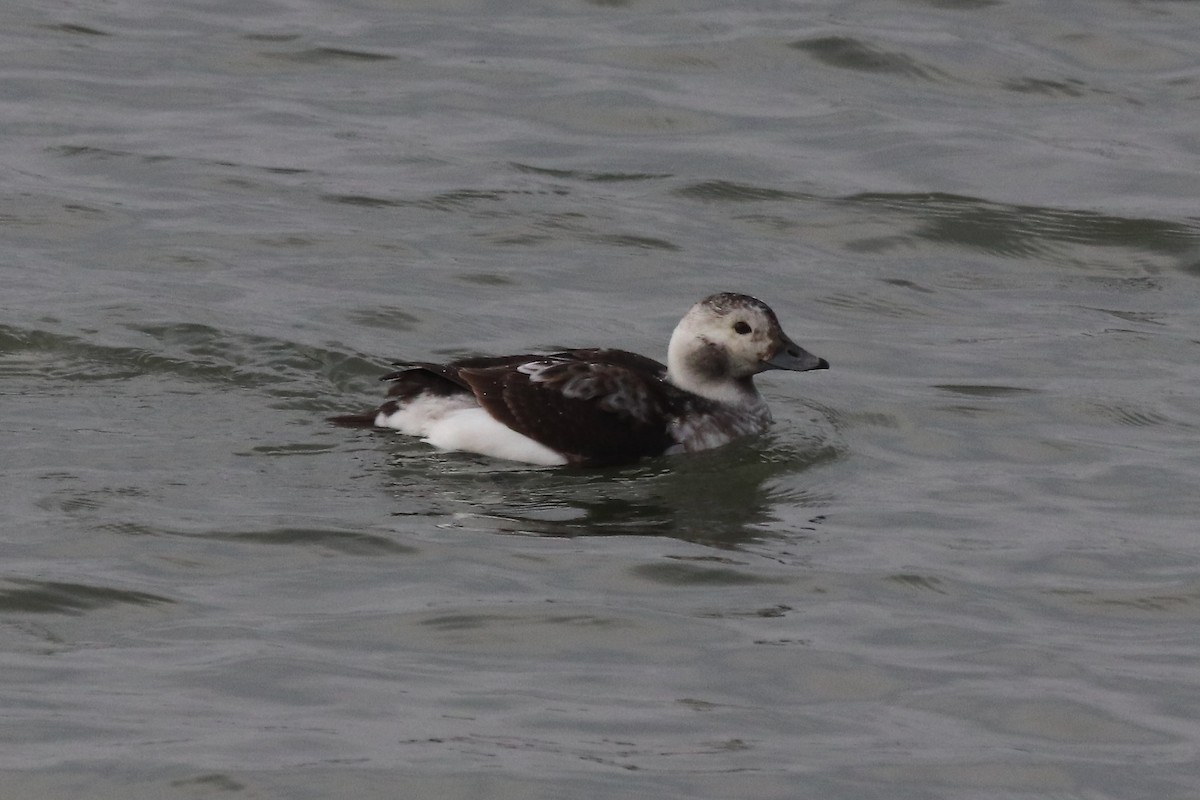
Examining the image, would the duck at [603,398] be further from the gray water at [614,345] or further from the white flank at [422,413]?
the gray water at [614,345]

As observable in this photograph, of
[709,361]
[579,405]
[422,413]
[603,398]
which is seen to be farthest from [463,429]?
[709,361]

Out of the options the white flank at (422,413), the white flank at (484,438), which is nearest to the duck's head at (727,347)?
the white flank at (484,438)

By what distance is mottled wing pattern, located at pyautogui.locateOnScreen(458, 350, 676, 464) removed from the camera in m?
10.6

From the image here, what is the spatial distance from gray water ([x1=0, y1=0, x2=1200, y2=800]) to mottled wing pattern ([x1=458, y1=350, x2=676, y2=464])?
0.22 m

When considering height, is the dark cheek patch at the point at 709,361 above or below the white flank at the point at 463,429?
above

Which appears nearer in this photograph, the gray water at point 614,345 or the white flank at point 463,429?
the gray water at point 614,345

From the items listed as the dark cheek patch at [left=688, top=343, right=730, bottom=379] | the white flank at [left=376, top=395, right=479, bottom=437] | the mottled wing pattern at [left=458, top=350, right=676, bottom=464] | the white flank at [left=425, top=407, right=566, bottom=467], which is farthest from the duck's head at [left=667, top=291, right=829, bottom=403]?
the white flank at [left=376, top=395, right=479, bottom=437]

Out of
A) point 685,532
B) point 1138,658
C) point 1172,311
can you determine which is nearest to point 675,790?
point 1138,658

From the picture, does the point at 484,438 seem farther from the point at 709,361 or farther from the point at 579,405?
the point at 709,361

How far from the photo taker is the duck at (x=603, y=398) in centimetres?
1058

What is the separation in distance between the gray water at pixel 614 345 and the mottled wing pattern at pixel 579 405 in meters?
0.22

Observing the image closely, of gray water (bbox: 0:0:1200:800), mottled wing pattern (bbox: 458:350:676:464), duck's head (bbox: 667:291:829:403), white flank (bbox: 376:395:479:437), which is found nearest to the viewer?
gray water (bbox: 0:0:1200:800)

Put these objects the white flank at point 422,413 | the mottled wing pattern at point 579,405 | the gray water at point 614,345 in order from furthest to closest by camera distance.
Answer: the white flank at point 422,413 < the mottled wing pattern at point 579,405 < the gray water at point 614,345

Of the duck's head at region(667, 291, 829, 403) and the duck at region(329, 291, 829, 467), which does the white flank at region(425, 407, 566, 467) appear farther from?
the duck's head at region(667, 291, 829, 403)
